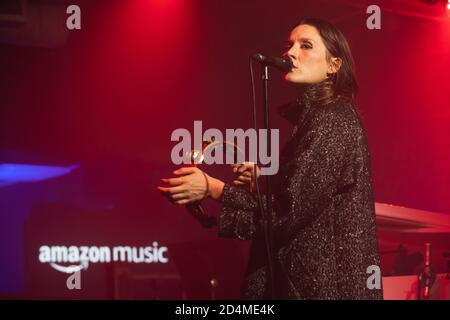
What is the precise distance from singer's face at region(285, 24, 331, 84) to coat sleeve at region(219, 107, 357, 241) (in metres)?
0.22

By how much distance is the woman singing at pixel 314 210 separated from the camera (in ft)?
6.38

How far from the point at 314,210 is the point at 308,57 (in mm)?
559

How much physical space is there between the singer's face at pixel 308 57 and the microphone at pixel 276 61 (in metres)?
0.02

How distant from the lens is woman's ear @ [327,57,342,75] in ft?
7.47

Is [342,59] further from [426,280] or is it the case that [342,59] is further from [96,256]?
[96,256]

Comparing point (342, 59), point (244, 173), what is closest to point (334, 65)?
point (342, 59)

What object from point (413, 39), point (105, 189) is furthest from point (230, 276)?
point (105, 189)

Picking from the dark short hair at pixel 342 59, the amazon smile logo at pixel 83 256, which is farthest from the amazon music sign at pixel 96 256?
the dark short hair at pixel 342 59

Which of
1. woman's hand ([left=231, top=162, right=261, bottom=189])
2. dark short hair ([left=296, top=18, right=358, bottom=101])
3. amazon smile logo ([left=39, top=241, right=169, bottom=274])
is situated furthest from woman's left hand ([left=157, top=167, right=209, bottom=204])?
amazon smile logo ([left=39, top=241, right=169, bottom=274])

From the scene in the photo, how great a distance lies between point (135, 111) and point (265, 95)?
447cm

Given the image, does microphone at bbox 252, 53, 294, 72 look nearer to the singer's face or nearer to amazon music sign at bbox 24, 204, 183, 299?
the singer's face

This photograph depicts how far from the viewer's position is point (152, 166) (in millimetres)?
7188

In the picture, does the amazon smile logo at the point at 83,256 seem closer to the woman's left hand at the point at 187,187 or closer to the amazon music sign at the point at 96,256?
the amazon music sign at the point at 96,256
